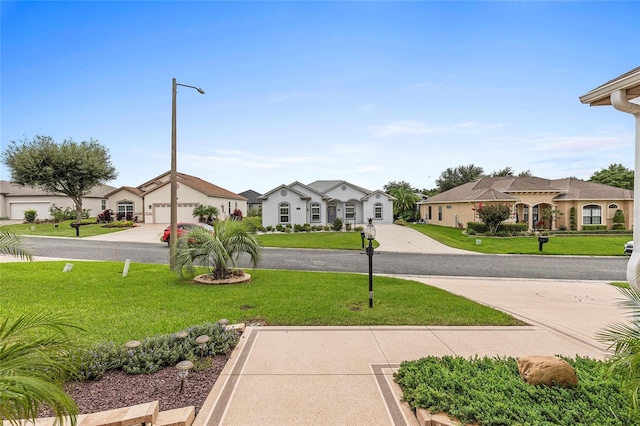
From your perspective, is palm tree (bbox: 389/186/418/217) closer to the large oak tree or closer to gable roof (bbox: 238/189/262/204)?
gable roof (bbox: 238/189/262/204)

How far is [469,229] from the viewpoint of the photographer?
2581cm

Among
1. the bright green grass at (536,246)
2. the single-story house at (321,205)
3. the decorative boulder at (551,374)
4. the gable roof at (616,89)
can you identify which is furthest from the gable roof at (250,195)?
the decorative boulder at (551,374)

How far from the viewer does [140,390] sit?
3.49 m

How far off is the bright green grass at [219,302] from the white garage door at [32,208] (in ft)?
116

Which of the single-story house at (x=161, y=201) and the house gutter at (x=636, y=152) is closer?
the house gutter at (x=636, y=152)

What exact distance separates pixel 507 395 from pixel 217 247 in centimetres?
755

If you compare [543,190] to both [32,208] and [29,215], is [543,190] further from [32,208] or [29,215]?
[32,208]

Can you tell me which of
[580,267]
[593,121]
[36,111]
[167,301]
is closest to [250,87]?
[36,111]

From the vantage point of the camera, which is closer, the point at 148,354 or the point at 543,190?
the point at 148,354

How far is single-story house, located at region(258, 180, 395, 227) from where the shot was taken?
98.7 feet

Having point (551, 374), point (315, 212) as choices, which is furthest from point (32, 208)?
point (551, 374)

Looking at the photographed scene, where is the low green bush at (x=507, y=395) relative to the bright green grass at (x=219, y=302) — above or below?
above

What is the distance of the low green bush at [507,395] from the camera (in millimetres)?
2839

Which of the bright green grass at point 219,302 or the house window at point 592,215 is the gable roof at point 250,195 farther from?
the bright green grass at point 219,302
